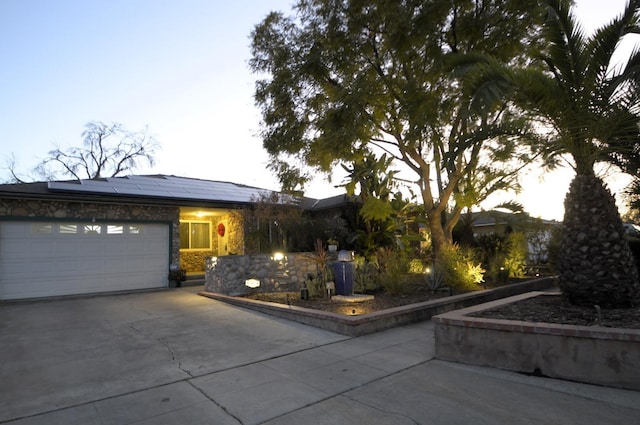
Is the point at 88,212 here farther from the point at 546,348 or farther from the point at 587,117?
the point at 587,117

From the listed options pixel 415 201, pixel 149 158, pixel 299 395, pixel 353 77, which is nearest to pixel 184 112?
pixel 353 77

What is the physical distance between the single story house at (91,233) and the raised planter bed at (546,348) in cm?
1074

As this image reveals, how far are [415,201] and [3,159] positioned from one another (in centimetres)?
3271

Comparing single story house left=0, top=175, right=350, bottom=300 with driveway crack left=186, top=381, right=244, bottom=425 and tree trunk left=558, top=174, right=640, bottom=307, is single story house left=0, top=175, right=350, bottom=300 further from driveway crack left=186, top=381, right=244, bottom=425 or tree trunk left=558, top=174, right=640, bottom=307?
tree trunk left=558, top=174, right=640, bottom=307

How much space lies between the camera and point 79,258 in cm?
1177

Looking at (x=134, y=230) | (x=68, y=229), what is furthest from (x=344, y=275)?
(x=68, y=229)

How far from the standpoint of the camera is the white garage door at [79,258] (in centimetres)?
1087

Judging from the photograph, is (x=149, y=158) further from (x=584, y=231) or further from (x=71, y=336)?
(x=584, y=231)

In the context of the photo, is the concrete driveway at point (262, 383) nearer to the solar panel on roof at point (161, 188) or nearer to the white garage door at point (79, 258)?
the white garage door at point (79, 258)

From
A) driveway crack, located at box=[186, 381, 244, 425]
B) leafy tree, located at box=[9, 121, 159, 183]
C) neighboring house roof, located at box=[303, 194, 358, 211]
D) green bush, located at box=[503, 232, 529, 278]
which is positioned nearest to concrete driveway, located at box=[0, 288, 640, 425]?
driveway crack, located at box=[186, 381, 244, 425]

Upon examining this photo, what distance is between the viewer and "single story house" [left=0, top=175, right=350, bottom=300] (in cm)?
1091

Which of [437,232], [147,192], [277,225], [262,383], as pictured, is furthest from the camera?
[147,192]

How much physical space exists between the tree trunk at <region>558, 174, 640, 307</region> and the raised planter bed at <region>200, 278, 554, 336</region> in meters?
2.81

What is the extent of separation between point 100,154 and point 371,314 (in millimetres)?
31087
